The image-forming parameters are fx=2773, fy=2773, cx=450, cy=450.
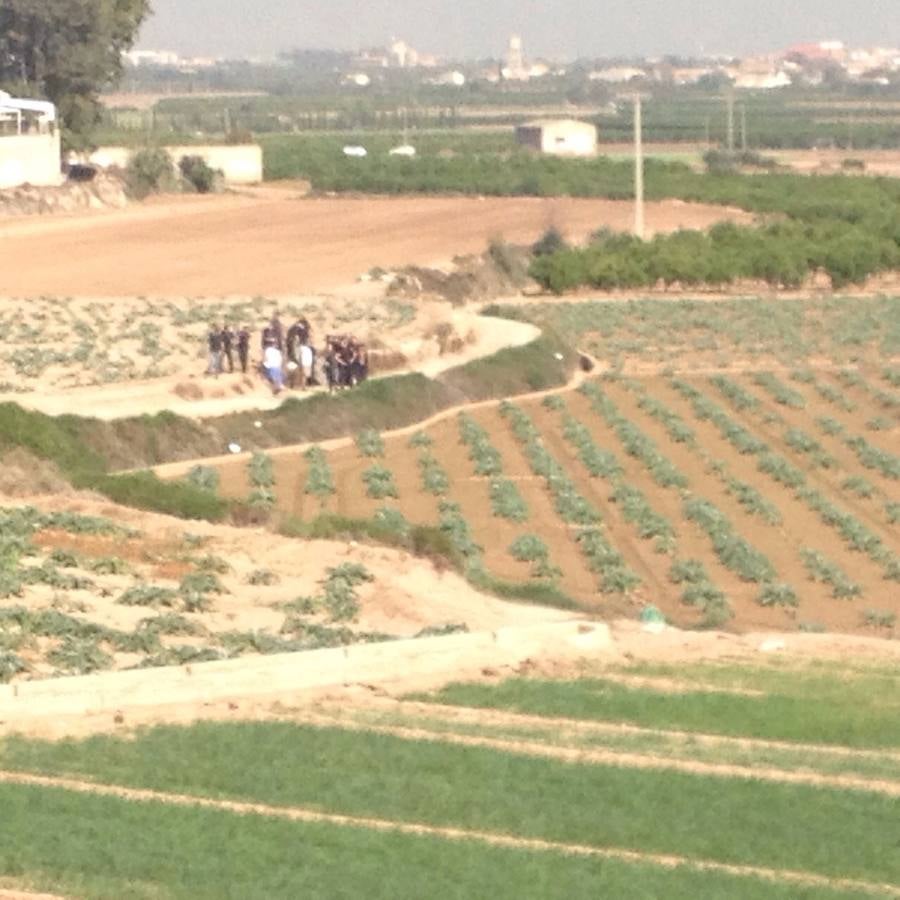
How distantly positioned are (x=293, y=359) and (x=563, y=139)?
313 ft

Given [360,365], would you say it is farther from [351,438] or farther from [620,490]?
[620,490]

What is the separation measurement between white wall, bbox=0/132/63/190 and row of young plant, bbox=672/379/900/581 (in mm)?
41162

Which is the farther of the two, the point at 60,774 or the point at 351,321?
the point at 351,321

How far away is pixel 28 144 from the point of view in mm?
83812

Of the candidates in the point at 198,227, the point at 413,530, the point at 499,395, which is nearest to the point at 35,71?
Result: the point at 198,227

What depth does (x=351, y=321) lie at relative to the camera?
50.0m

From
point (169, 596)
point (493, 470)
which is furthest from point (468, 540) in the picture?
point (169, 596)

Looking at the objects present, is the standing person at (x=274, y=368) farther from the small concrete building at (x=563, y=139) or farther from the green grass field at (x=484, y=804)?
the small concrete building at (x=563, y=139)

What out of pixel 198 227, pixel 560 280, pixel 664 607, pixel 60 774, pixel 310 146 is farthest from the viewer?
pixel 310 146

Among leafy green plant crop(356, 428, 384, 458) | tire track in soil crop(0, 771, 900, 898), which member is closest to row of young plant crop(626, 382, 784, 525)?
leafy green plant crop(356, 428, 384, 458)

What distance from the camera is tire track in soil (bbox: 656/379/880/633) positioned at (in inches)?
1027

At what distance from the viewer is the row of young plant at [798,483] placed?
97.8ft

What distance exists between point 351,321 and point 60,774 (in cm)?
3450

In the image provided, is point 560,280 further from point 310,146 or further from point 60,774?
point 310,146
